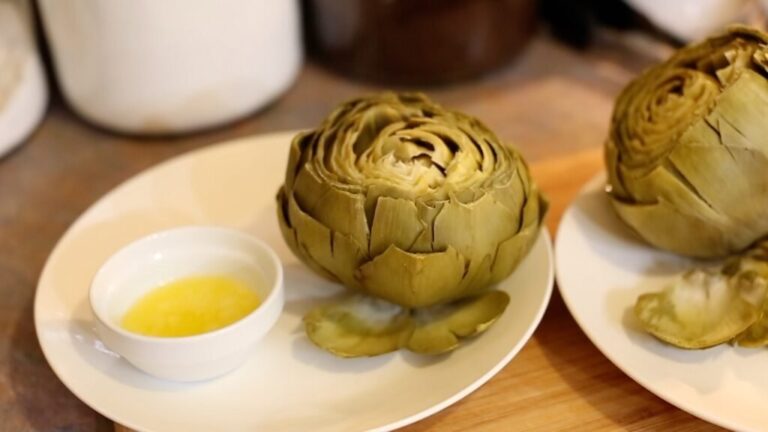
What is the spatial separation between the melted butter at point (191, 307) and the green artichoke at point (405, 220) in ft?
0.14

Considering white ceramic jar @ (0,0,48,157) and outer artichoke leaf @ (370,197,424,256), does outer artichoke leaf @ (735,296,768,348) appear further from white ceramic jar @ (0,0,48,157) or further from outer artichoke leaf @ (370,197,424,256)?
white ceramic jar @ (0,0,48,157)

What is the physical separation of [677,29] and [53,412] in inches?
22.8

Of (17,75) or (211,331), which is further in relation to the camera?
(17,75)

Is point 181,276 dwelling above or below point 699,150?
below

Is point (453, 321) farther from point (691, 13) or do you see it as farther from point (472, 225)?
point (691, 13)

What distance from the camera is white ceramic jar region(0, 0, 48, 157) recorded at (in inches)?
31.4

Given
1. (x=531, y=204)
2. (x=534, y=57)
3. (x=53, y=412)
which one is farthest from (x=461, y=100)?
(x=53, y=412)

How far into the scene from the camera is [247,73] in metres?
0.81

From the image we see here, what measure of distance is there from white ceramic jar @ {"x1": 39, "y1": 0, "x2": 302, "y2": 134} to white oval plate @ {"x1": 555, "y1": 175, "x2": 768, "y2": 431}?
299 millimetres

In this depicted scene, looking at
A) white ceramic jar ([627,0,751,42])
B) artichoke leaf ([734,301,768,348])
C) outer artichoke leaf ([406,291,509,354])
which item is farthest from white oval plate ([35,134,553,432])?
white ceramic jar ([627,0,751,42])

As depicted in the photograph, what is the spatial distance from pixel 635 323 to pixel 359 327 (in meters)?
0.16

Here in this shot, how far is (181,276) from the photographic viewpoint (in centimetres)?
60

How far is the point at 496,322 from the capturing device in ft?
1.90

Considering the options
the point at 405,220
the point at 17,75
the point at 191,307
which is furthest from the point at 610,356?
the point at 17,75
